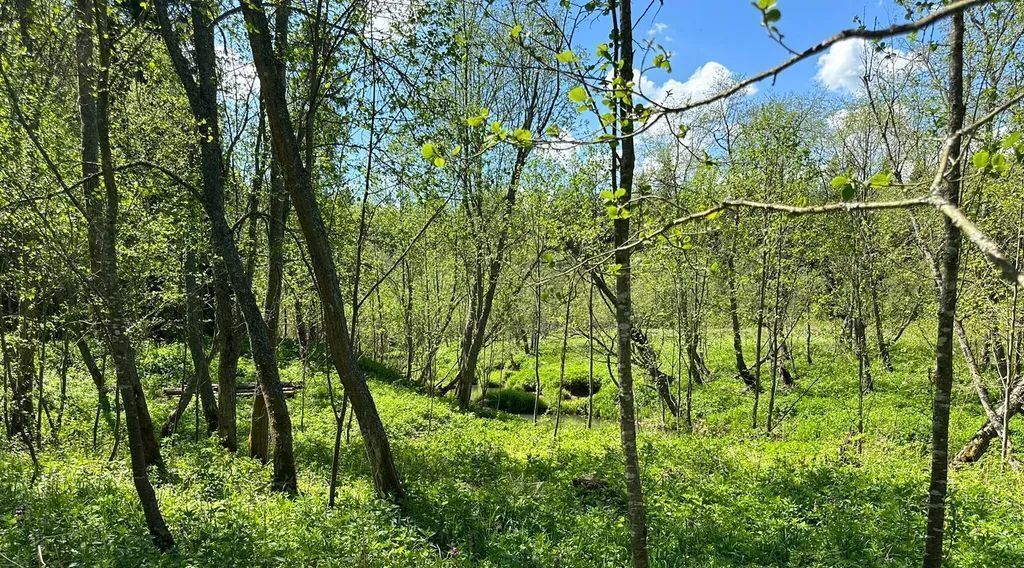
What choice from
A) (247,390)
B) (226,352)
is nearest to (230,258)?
(226,352)

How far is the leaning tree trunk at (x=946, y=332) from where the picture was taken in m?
3.48

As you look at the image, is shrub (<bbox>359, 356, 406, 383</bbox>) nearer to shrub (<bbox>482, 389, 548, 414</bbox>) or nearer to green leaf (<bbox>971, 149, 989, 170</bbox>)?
shrub (<bbox>482, 389, 548, 414</bbox>)

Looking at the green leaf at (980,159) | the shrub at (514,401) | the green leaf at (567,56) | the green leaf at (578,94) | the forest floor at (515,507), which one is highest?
the green leaf at (567,56)

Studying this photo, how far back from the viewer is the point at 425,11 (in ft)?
18.7

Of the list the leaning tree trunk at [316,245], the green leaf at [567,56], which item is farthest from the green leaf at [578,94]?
the leaning tree trunk at [316,245]

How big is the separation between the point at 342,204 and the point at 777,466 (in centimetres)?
858

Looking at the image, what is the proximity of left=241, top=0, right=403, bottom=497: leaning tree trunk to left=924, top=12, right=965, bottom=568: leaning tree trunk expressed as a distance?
5.66m

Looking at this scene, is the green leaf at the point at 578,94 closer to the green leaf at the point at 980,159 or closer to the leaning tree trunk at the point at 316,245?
the green leaf at the point at 980,159

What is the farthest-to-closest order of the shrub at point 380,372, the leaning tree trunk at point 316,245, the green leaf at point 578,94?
1. the shrub at point 380,372
2. the leaning tree trunk at point 316,245
3. the green leaf at point 578,94

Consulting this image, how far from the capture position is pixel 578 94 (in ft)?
7.08

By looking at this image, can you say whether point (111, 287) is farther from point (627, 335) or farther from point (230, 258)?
point (627, 335)

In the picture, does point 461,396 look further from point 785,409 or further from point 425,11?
point 425,11

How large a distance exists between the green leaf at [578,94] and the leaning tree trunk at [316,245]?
4.90 m

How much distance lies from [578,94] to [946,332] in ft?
10.7
